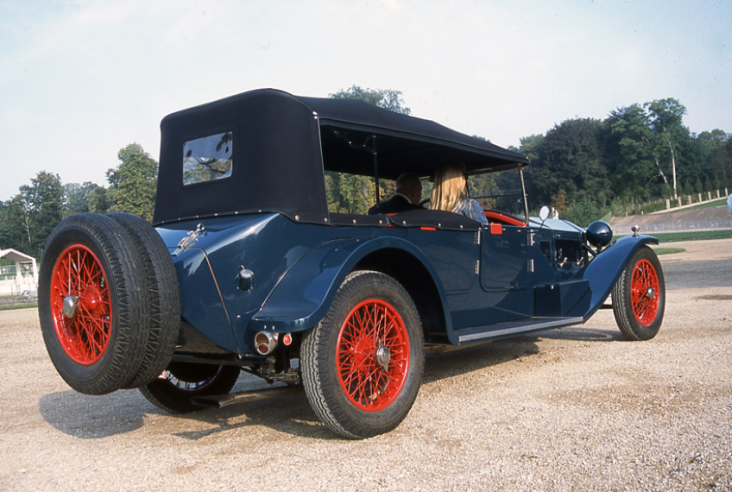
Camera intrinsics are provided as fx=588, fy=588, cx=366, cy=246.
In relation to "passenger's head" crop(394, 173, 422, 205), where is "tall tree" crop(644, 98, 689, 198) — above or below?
above

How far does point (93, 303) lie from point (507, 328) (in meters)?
3.05

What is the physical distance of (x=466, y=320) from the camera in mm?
4738

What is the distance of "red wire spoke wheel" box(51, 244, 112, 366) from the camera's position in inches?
129

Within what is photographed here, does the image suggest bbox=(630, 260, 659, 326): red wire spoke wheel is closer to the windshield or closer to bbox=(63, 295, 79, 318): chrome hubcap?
the windshield

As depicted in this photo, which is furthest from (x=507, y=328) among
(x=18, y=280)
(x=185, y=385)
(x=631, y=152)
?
(x=631, y=152)

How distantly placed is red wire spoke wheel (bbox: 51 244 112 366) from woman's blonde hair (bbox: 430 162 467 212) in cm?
295

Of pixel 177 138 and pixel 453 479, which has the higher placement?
pixel 177 138

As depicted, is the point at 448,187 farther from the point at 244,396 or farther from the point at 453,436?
the point at 244,396

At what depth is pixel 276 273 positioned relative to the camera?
136 inches

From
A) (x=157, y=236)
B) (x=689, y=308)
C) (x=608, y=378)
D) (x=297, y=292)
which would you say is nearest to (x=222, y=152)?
(x=157, y=236)

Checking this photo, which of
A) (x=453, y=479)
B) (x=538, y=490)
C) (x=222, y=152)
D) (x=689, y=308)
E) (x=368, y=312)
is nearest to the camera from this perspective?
(x=538, y=490)

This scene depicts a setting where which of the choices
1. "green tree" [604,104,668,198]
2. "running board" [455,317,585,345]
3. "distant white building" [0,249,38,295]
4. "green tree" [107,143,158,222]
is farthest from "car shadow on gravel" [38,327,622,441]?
"green tree" [604,104,668,198]

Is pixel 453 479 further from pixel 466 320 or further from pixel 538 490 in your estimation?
pixel 466 320

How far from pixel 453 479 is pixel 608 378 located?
98.9 inches
